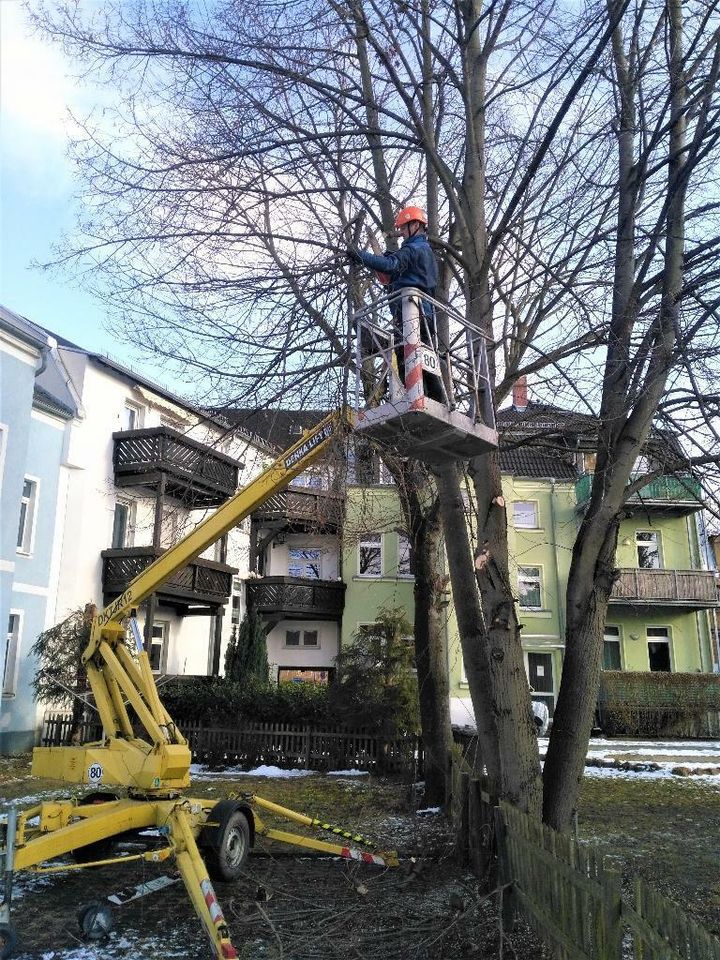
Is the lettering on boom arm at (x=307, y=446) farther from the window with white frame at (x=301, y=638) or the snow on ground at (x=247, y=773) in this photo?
the window with white frame at (x=301, y=638)

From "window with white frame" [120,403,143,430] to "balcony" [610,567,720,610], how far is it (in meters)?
17.0

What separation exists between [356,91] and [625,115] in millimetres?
3511

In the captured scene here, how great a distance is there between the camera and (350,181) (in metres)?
9.29

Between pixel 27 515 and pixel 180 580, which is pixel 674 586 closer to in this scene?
pixel 180 580

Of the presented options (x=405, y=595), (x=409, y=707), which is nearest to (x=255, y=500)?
(x=409, y=707)

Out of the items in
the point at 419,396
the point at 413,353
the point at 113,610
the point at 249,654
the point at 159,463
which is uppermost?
the point at 159,463

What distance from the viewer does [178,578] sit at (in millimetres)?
20766

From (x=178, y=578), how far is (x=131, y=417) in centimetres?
481

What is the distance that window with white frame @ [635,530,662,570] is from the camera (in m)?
28.8

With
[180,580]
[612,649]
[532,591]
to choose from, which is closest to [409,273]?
[180,580]

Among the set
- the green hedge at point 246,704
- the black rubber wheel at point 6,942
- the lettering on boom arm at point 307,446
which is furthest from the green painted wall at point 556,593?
the black rubber wheel at point 6,942

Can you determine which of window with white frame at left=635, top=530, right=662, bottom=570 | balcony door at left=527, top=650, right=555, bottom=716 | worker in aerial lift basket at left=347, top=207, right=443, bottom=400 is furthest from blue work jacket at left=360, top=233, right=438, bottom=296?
window with white frame at left=635, top=530, right=662, bottom=570

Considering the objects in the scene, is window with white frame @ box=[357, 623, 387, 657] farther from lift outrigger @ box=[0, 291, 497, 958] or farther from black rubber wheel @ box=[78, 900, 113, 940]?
black rubber wheel @ box=[78, 900, 113, 940]

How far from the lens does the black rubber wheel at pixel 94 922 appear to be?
5.77 m
